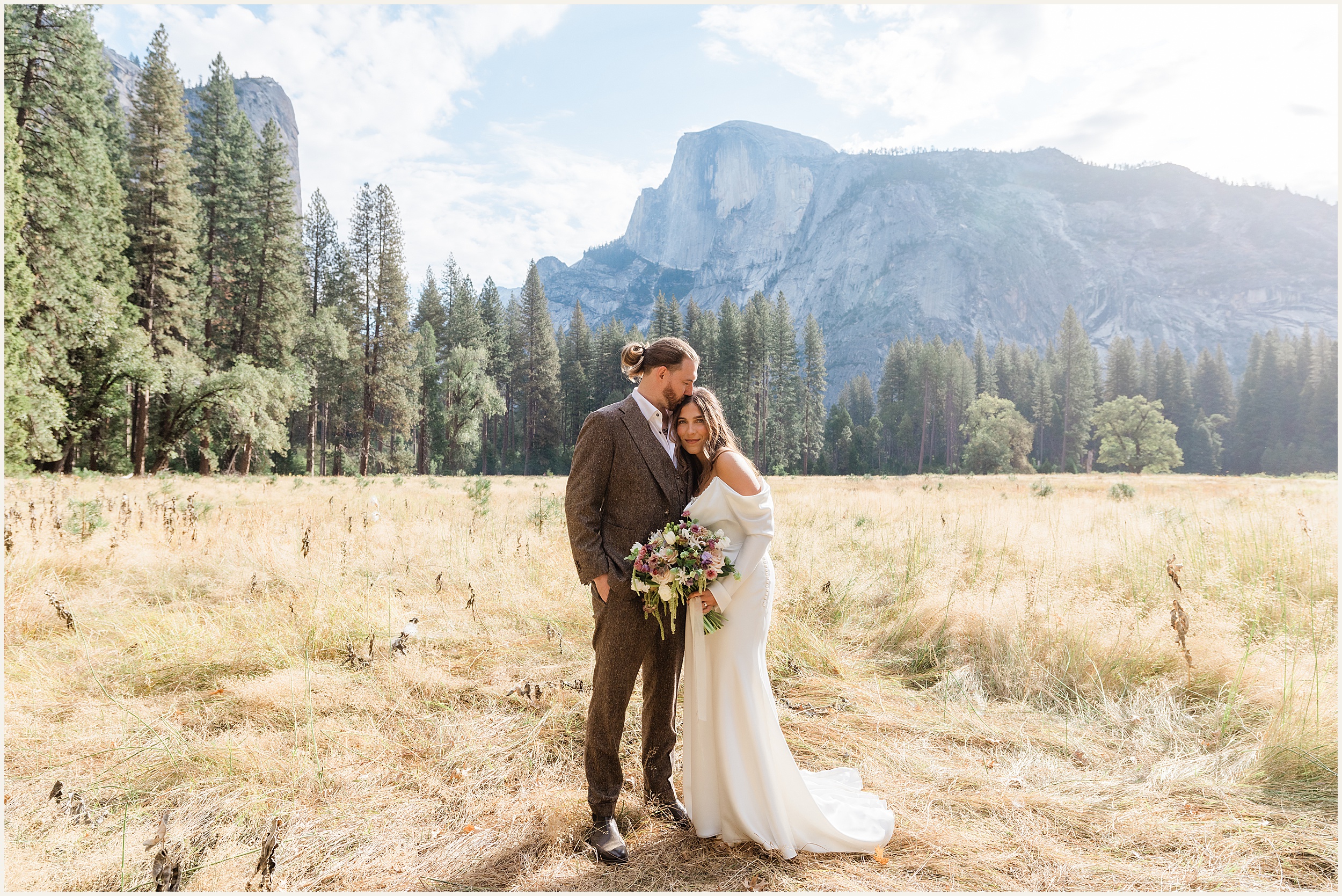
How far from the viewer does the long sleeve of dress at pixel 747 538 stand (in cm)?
327

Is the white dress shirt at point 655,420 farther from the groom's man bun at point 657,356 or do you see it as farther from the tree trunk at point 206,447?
the tree trunk at point 206,447

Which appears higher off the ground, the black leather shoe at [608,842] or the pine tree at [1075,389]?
the pine tree at [1075,389]

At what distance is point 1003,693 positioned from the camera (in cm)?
512

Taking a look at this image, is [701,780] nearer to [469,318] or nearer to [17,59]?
[17,59]

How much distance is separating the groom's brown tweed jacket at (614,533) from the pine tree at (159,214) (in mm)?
23853

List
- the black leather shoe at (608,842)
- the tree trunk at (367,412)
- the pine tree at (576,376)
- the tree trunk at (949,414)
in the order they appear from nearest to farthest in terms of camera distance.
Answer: the black leather shoe at (608,842)
the tree trunk at (367,412)
the pine tree at (576,376)
the tree trunk at (949,414)

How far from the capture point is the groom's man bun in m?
3.39

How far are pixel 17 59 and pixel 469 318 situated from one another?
104 ft

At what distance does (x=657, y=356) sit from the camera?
342cm

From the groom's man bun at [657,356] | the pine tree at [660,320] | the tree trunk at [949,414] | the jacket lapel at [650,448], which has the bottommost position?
the jacket lapel at [650,448]

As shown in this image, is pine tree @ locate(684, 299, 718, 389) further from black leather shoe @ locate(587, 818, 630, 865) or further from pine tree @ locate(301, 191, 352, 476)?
black leather shoe @ locate(587, 818, 630, 865)

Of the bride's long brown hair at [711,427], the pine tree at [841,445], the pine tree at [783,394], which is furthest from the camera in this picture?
the pine tree at [841,445]

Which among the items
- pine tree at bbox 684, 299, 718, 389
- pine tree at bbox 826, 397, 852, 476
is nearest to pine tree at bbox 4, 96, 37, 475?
pine tree at bbox 684, 299, 718, 389

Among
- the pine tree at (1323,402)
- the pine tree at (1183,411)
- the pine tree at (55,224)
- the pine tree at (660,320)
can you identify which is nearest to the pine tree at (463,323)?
the pine tree at (660,320)
